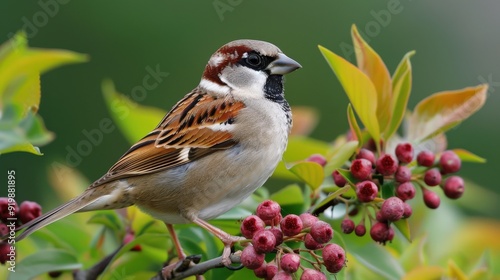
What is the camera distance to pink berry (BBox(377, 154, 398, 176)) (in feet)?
6.15

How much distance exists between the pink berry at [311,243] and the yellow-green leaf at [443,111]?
687mm

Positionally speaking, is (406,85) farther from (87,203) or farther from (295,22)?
(295,22)

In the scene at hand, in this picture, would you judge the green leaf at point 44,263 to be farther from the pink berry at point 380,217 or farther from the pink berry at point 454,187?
the pink berry at point 454,187

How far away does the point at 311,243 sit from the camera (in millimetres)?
1543

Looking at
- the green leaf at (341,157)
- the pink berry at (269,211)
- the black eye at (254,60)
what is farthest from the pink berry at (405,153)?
the black eye at (254,60)

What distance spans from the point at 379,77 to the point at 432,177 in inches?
11.5

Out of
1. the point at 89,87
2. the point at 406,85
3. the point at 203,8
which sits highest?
the point at 406,85

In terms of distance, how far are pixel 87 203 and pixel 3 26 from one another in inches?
124

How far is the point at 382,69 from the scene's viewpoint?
80.9 inches

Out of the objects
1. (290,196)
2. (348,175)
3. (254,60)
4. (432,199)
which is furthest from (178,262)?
(254,60)

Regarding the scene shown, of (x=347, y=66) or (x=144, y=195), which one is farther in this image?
(x=144, y=195)

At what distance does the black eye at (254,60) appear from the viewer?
2.32m

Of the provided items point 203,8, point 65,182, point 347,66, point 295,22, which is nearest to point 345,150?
point 347,66

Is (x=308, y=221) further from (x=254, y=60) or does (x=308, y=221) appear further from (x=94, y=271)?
(x=254, y=60)
